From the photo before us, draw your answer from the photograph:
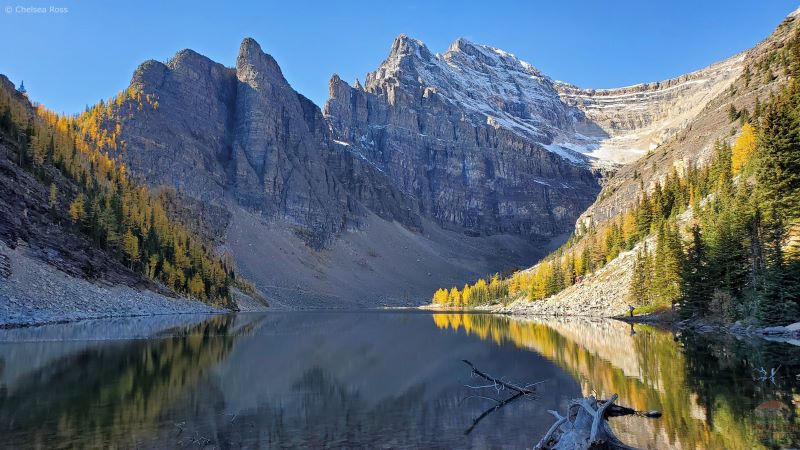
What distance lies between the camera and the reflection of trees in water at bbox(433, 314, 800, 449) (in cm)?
1594

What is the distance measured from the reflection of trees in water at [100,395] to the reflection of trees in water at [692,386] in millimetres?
15704

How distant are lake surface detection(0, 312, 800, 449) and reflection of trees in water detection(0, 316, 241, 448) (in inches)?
2.5

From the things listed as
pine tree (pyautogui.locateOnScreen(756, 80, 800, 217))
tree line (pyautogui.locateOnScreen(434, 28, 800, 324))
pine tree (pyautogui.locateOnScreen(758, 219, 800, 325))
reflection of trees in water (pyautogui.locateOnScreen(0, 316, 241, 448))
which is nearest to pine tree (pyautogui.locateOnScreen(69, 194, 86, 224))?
reflection of trees in water (pyautogui.locateOnScreen(0, 316, 241, 448))

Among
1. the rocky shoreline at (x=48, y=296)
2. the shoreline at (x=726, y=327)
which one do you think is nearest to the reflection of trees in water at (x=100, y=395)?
the rocky shoreline at (x=48, y=296)

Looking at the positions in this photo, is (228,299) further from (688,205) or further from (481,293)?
(688,205)

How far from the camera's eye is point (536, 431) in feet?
57.5

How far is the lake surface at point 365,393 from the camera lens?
1650 centimetres

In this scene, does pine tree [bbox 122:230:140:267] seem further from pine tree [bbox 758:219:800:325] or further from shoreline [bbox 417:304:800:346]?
pine tree [bbox 758:219:800:325]

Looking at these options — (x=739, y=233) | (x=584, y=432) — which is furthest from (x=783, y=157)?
(x=584, y=432)

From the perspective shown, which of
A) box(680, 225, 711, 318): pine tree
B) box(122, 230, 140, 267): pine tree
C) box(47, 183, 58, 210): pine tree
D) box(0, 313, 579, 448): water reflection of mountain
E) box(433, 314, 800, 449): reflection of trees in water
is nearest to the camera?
box(433, 314, 800, 449): reflection of trees in water

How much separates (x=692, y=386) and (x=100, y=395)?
80.7 ft

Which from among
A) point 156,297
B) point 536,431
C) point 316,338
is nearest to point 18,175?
point 156,297

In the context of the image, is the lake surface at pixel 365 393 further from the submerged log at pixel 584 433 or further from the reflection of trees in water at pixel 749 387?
the submerged log at pixel 584 433

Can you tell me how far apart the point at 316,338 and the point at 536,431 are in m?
40.8
